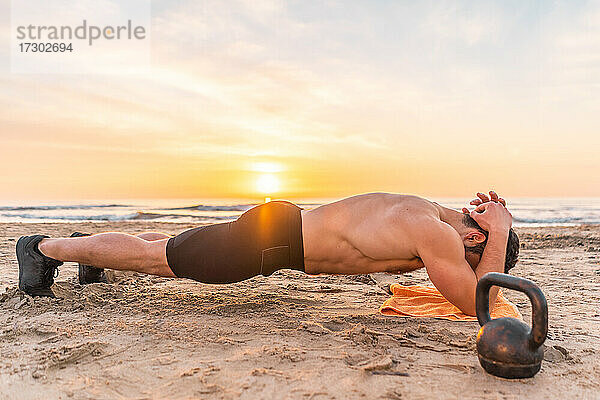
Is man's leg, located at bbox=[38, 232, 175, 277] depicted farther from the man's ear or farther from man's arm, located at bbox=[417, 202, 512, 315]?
the man's ear

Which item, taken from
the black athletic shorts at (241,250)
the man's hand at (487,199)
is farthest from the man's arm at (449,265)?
the black athletic shorts at (241,250)

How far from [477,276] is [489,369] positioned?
0.82 meters

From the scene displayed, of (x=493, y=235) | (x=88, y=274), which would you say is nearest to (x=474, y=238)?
(x=493, y=235)

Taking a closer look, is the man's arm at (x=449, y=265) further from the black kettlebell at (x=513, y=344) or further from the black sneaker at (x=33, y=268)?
the black sneaker at (x=33, y=268)

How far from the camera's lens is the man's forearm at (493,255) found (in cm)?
282

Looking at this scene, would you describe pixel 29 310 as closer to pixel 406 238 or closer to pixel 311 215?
pixel 311 215

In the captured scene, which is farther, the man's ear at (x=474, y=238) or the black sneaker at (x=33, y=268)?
the black sneaker at (x=33, y=268)

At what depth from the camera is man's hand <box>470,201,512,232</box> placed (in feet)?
9.76

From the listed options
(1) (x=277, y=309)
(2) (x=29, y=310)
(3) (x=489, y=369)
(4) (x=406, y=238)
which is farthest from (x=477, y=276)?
(2) (x=29, y=310)

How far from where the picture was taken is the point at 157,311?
324cm

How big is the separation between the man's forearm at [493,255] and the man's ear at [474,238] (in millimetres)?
44

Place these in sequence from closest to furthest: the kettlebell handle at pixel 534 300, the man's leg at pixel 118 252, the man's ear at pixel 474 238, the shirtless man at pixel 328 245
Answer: the kettlebell handle at pixel 534 300
the shirtless man at pixel 328 245
the man's ear at pixel 474 238
the man's leg at pixel 118 252

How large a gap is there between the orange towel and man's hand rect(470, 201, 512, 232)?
60 centimetres

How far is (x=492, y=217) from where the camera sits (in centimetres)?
302
